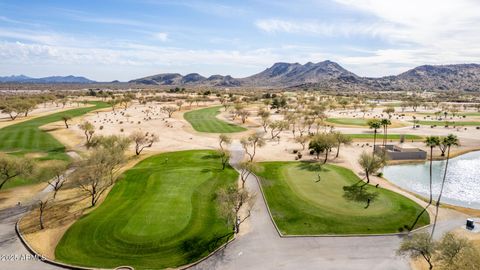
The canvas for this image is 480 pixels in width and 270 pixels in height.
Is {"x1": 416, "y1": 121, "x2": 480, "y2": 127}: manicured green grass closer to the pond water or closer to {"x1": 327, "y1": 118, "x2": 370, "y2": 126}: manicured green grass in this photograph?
{"x1": 327, "y1": 118, "x2": 370, "y2": 126}: manicured green grass

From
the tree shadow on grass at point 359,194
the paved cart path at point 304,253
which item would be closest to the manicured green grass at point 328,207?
the tree shadow on grass at point 359,194

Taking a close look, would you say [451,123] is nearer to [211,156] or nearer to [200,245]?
[211,156]

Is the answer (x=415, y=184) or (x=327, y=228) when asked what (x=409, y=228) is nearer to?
(x=327, y=228)

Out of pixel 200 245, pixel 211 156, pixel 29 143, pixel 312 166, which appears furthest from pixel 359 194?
pixel 29 143

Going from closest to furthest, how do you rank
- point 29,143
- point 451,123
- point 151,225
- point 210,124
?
1. point 151,225
2. point 29,143
3. point 210,124
4. point 451,123

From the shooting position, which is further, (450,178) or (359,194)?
(450,178)

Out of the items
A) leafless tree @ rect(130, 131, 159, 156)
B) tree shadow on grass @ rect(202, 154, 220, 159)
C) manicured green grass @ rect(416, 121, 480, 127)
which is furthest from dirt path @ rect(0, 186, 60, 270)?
manicured green grass @ rect(416, 121, 480, 127)

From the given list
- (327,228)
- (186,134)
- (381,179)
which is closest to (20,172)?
(327,228)
